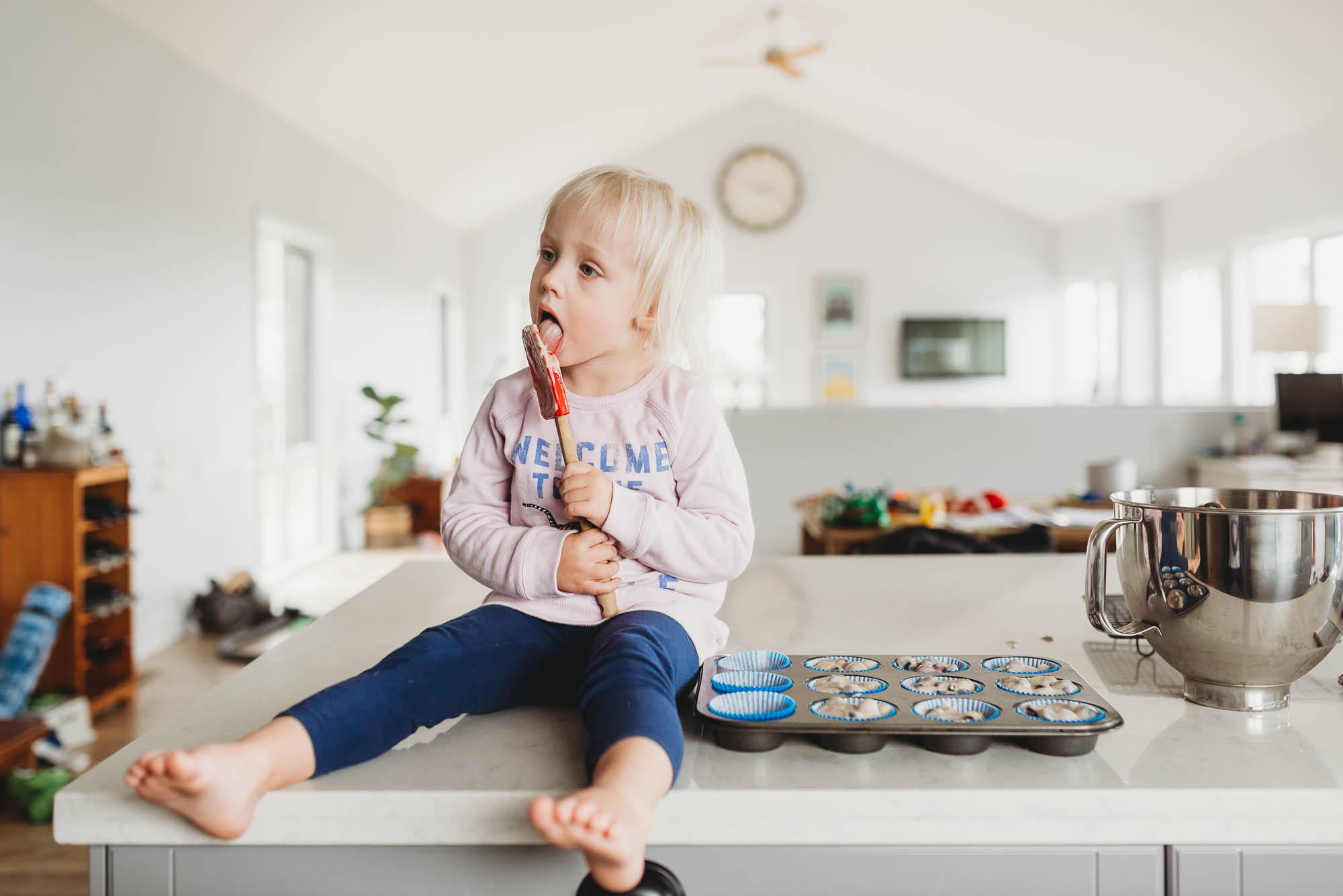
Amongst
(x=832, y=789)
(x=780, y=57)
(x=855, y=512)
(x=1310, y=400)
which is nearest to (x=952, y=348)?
(x=780, y=57)

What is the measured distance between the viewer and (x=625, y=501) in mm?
824

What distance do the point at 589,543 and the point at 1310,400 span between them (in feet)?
15.7

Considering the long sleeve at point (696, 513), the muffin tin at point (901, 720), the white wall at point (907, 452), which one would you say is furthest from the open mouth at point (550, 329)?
the white wall at point (907, 452)

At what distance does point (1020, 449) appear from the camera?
3.81m

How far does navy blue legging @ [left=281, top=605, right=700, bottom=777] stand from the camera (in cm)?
61

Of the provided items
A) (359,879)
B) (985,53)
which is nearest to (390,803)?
(359,879)

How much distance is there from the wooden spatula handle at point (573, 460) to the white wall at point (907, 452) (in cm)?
296

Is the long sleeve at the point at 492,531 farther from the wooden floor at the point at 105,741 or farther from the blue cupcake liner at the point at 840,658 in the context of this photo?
the wooden floor at the point at 105,741

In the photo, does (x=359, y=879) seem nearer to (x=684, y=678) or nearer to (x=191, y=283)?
(x=684, y=678)

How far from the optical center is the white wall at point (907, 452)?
3807 millimetres

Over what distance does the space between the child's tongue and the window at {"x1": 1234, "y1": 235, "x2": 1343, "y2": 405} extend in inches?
202

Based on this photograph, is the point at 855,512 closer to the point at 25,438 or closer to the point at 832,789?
the point at 832,789

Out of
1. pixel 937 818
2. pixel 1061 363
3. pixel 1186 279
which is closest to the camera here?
pixel 937 818

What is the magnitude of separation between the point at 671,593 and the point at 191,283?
419cm
